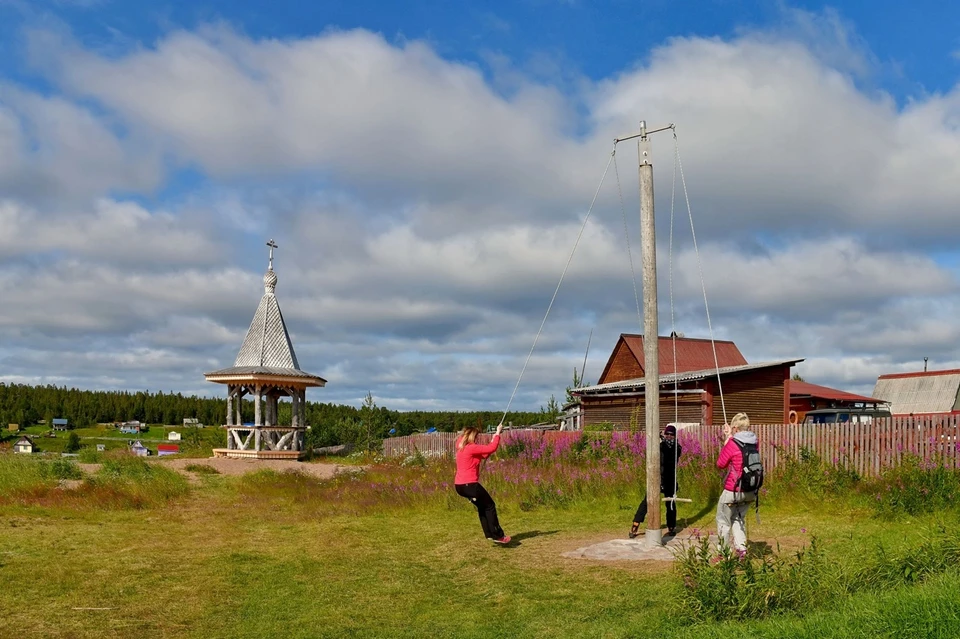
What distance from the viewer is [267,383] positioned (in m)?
30.9

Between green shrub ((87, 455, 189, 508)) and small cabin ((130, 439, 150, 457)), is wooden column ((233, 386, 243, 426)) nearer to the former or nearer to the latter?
small cabin ((130, 439, 150, 457))

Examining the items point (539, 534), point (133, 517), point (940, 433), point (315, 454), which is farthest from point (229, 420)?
point (940, 433)

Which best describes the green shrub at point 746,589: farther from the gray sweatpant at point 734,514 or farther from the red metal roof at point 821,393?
the red metal roof at point 821,393

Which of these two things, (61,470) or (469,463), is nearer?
(469,463)

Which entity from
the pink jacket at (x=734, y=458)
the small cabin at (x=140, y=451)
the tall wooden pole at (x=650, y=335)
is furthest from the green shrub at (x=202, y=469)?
the pink jacket at (x=734, y=458)

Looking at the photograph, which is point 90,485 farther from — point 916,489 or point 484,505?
point 916,489

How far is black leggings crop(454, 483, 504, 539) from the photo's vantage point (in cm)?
1230

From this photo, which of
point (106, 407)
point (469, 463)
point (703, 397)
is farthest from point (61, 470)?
point (106, 407)

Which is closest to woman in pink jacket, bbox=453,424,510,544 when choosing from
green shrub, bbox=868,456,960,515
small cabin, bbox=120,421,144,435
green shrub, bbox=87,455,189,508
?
green shrub, bbox=868,456,960,515

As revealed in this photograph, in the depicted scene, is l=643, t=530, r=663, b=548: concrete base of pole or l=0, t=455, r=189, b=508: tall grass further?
l=0, t=455, r=189, b=508: tall grass

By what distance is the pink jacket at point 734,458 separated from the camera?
10.4 metres

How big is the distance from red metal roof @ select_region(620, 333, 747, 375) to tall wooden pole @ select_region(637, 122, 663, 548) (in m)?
29.4

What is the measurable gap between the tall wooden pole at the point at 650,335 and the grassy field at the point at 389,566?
4.28 ft

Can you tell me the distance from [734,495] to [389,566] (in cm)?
467
